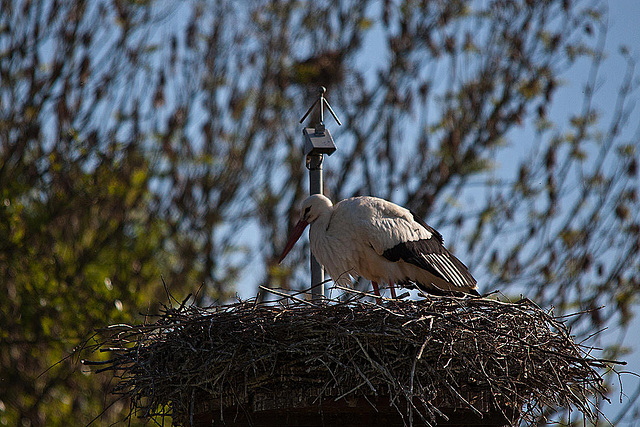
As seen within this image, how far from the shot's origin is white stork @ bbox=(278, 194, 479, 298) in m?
5.38

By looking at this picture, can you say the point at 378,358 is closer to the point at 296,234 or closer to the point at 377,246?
the point at 377,246

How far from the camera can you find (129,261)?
10.4 metres

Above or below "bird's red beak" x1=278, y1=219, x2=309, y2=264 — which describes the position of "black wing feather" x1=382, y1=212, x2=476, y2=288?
below

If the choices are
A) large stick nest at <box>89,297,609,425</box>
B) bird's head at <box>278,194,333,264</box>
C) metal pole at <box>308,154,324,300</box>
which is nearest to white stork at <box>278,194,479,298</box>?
bird's head at <box>278,194,333,264</box>

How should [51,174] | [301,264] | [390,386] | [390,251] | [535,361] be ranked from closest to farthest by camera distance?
[390,386] < [535,361] < [390,251] < [51,174] < [301,264]

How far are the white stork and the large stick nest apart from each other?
42.7 inches

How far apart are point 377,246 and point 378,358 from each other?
1.44 m

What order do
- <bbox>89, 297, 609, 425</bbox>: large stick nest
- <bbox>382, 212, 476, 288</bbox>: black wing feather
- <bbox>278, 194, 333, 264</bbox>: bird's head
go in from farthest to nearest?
1. <bbox>278, 194, 333, 264</bbox>: bird's head
2. <bbox>382, 212, 476, 288</bbox>: black wing feather
3. <bbox>89, 297, 609, 425</bbox>: large stick nest

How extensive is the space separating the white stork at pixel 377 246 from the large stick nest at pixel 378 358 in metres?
1.09

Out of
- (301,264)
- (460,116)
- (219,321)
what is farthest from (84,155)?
(219,321)

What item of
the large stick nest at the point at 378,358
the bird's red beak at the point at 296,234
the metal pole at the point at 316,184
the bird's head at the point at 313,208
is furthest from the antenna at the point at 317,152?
the large stick nest at the point at 378,358

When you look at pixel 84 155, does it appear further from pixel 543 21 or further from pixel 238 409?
pixel 238 409

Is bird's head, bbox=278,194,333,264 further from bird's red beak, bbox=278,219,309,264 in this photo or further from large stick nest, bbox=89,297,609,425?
large stick nest, bbox=89,297,609,425

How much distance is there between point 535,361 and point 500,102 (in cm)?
659
